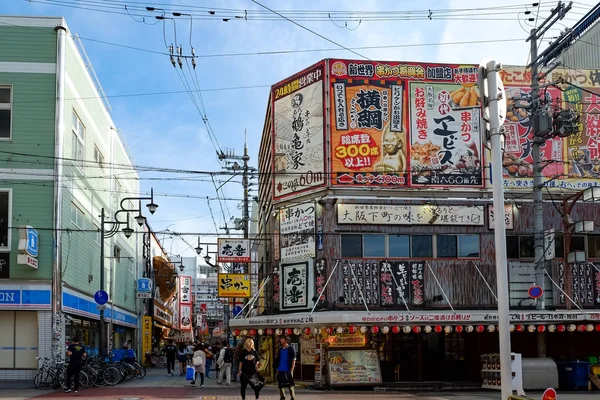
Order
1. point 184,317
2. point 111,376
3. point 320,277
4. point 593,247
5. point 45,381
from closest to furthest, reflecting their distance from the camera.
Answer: point 45,381
point 320,277
point 111,376
point 593,247
point 184,317

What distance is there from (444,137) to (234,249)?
30.6ft

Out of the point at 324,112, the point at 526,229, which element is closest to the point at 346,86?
the point at 324,112

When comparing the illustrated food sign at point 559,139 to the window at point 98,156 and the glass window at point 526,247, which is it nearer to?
the glass window at point 526,247

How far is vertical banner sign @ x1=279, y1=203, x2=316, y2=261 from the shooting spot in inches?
972

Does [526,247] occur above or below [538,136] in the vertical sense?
below

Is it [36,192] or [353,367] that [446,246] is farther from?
[36,192]

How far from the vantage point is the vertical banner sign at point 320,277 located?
78.9 ft

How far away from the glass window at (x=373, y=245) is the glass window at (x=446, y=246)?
201 cm

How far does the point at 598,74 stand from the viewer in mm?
26719

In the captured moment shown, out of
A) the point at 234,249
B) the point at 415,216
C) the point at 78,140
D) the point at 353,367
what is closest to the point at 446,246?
the point at 415,216

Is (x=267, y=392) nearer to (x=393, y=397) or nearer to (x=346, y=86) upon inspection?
(x=393, y=397)

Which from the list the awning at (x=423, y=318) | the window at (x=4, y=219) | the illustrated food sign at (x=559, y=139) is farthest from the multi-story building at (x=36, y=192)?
the illustrated food sign at (x=559, y=139)

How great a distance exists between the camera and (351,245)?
80.0 feet

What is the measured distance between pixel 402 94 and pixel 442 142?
2.24 m
